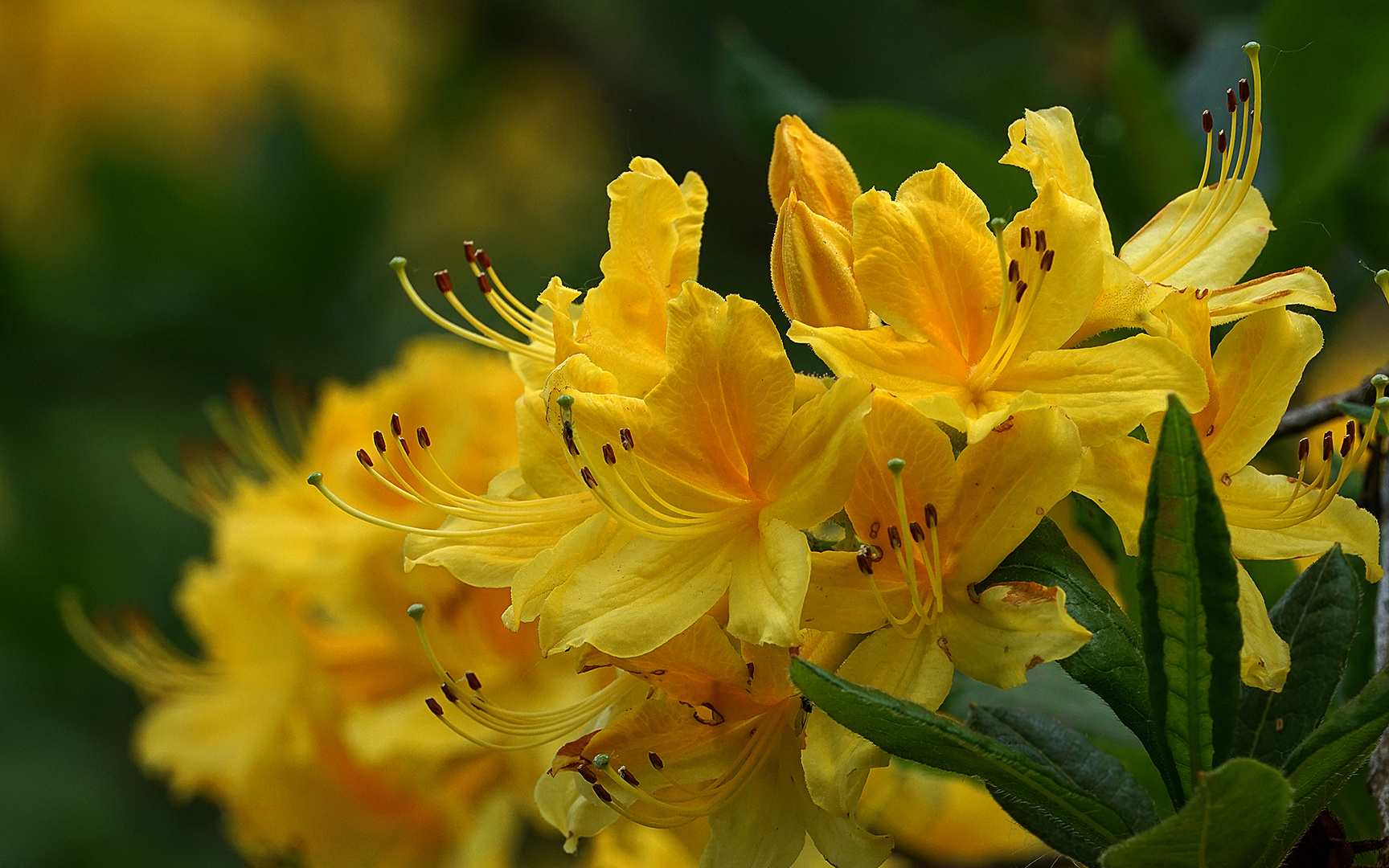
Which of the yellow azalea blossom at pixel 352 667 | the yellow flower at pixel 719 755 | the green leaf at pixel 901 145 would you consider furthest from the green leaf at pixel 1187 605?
the yellow azalea blossom at pixel 352 667

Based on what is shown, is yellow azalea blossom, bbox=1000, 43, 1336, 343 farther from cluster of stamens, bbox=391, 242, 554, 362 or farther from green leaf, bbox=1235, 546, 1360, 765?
cluster of stamens, bbox=391, 242, 554, 362

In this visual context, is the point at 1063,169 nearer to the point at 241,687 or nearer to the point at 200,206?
the point at 241,687

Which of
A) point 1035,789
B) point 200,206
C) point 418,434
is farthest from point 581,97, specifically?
point 1035,789

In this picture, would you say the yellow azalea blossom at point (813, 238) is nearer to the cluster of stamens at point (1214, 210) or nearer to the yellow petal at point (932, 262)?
the yellow petal at point (932, 262)

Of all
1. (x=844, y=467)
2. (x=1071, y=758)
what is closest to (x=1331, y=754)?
(x=1071, y=758)

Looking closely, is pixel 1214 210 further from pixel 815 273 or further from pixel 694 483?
pixel 694 483

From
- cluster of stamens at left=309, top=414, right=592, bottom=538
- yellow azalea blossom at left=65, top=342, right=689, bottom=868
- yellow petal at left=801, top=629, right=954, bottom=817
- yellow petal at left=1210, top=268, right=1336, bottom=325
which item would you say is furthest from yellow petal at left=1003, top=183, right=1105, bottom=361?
yellow azalea blossom at left=65, top=342, right=689, bottom=868
